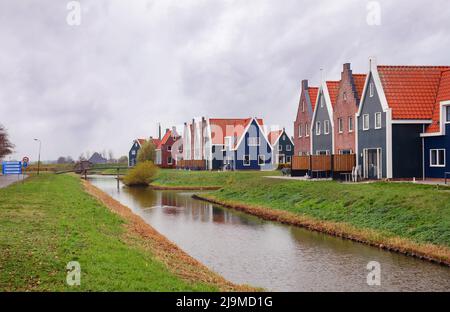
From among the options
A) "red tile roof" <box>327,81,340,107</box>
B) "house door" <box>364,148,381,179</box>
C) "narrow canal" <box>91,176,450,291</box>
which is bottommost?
"narrow canal" <box>91,176,450,291</box>

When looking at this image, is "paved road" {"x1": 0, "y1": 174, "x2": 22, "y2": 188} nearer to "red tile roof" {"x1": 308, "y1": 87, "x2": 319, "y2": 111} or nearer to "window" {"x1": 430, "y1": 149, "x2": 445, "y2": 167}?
"red tile roof" {"x1": 308, "y1": 87, "x2": 319, "y2": 111}

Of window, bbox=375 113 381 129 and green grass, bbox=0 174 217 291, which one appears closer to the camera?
green grass, bbox=0 174 217 291

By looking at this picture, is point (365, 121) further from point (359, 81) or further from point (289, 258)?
point (289, 258)

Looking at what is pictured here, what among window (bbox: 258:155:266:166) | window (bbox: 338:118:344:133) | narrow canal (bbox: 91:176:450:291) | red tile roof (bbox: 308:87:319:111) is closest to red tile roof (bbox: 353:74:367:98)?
window (bbox: 338:118:344:133)

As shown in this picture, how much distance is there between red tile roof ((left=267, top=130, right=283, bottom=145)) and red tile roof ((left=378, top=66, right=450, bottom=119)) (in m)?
38.6

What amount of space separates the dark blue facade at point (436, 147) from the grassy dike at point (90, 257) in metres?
18.4

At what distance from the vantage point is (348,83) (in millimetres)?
39719

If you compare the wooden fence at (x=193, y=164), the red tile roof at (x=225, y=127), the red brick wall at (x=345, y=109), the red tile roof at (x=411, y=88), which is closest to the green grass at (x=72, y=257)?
the red tile roof at (x=411, y=88)

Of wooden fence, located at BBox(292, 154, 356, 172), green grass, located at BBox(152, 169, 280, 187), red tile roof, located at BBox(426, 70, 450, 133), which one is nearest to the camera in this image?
red tile roof, located at BBox(426, 70, 450, 133)

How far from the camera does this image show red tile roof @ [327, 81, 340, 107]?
43.5 metres

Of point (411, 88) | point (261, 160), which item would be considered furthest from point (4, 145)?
point (411, 88)

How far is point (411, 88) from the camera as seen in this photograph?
111ft

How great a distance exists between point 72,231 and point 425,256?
12.2 m
